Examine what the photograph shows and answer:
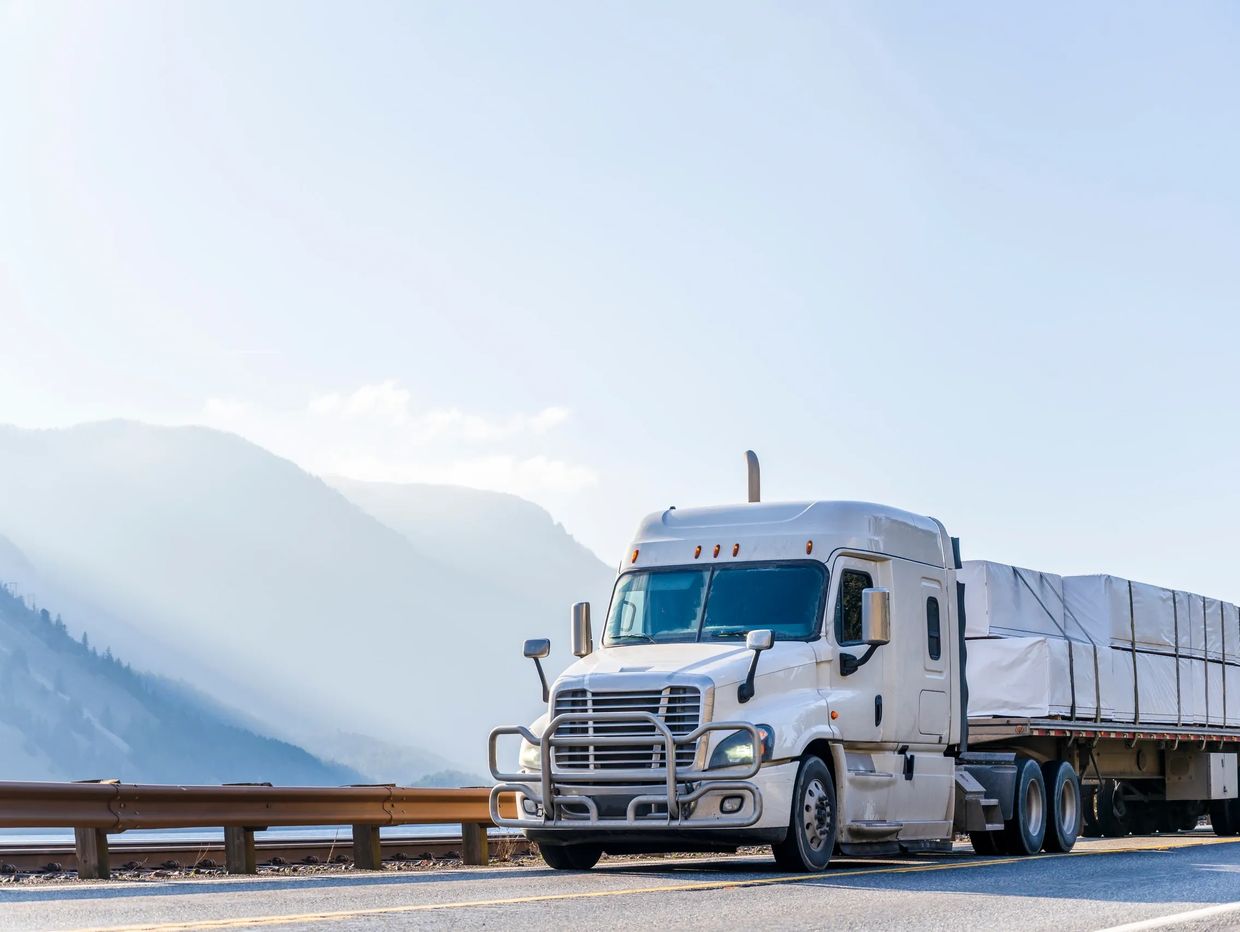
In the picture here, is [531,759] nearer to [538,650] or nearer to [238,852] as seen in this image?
[538,650]

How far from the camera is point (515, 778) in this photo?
13.6m

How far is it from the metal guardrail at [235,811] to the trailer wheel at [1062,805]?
6.15m

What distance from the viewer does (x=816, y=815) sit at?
13.6 meters

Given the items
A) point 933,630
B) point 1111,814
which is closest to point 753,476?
point 933,630

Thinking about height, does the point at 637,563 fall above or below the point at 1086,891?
above

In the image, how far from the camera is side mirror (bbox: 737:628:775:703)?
13055 mm

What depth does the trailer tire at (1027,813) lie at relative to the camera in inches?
681

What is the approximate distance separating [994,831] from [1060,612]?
4.37m

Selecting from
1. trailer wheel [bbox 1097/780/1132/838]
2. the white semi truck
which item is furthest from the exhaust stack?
trailer wheel [bbox 1097/780/1132/838]

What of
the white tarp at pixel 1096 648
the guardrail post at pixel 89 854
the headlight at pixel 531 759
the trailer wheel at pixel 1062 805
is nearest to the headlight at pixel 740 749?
the headlight at pixel 531 759

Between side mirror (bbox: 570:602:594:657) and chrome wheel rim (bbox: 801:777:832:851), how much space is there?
7.99 feet

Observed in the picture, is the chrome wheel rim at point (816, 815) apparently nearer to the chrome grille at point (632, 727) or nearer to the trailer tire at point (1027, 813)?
the chrome grille at point (632, 727)

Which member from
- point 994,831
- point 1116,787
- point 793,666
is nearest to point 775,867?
point 793,666

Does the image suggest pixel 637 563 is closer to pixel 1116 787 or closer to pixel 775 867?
pixel 775 867
